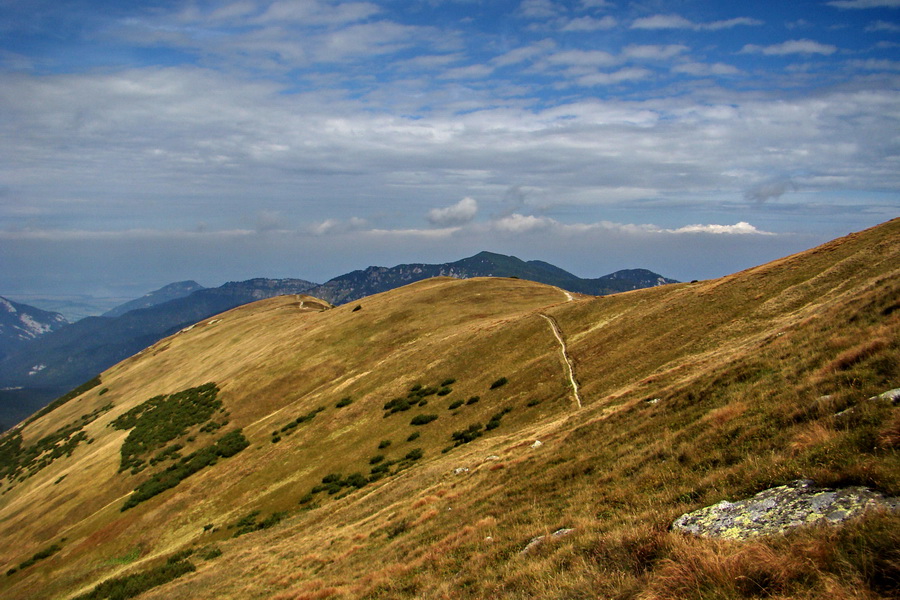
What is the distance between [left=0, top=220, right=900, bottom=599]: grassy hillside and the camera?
8.91m

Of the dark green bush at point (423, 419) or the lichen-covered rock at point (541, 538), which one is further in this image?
the dark green bush at point (423, 419)

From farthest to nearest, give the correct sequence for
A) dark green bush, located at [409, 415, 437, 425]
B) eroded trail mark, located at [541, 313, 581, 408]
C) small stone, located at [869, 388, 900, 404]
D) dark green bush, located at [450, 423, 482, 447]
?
1. dark green bush, located at [409, 415, 437, 425]
2. eroded trail mark, located at [541, 313, 581, 408]
3. dark green bush, located at [450, 423, 482, 447]
4. small stone, located at [869, 388, 900, 404]

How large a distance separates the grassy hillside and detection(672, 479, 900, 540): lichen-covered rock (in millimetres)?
408

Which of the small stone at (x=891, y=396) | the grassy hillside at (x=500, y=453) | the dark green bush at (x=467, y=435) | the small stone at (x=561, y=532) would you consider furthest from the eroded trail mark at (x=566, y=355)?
the small stone at (x=891, y=396)

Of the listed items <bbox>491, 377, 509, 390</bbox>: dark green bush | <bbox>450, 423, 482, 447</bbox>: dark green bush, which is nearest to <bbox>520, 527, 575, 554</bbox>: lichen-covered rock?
<bbox>450, 423, 482, 447</bbox>: dark green bush

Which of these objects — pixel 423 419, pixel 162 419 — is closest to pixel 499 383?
pixel 423 419

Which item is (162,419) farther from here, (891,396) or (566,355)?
(891,396)

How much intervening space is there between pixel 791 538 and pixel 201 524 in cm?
4307

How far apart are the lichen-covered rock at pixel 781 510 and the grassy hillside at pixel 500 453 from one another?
16.1 inches

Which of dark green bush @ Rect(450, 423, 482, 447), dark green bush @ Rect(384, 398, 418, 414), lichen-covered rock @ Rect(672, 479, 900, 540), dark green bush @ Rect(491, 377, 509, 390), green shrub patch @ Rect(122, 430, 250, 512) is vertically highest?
lichen-covered rock @ Rect(672, 479, 900, 540)

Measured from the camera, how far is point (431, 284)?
10044cm

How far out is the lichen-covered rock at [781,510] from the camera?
715cm

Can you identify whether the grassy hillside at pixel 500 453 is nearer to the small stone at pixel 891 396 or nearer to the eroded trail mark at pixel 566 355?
the eroded trail mark at pixel 566 355

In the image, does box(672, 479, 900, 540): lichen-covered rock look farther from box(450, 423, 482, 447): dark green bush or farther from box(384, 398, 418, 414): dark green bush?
box(384, 398, 418, 414): dark green bush
